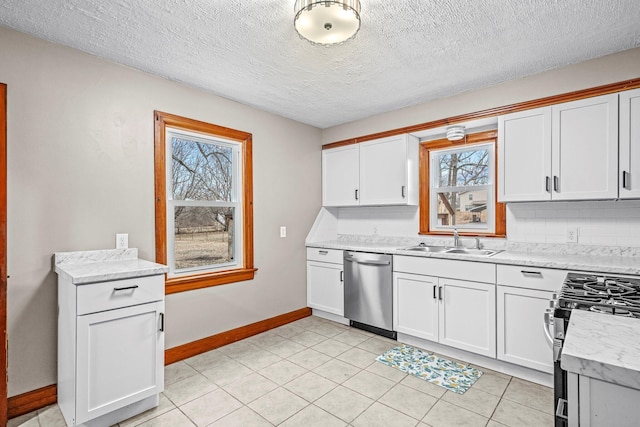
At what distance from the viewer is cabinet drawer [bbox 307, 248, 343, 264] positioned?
3766 millimetres

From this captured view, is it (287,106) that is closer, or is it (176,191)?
(176,191)

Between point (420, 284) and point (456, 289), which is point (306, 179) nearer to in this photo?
point (420, 284)

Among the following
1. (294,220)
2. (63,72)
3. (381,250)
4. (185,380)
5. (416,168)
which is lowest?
(185,380)

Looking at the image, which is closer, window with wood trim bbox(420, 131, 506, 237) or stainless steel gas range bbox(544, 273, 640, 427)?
stainless steel gas range bbox(544, 273, 640, 427)

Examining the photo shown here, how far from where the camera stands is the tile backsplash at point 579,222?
8.45 ft

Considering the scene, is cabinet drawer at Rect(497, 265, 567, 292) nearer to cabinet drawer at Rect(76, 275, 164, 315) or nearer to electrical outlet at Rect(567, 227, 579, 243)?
electrical outlet at Rect(567, 227, 579, 243)

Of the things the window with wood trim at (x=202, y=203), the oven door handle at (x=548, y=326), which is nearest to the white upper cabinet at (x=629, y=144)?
the oven door handle at (x=548, y=326)

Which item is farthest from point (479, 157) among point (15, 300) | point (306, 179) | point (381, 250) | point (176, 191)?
point (15, 300)

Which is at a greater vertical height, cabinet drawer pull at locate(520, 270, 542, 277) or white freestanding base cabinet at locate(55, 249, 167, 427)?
cabinet drawer pull at locate(520, 270, 542, 277)

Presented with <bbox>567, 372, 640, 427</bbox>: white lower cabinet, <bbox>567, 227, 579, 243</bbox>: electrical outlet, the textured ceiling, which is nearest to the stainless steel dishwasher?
<bbox>567, 227, 579, 243</bbox>: electrical outlet

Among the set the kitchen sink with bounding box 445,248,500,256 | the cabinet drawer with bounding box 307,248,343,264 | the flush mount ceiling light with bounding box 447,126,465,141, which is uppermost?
the flush mount ceiling light with bounding box 447,126,465,141

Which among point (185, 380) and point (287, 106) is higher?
point (287, 106)

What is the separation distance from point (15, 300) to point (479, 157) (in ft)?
13.3

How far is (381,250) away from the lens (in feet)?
11.0
